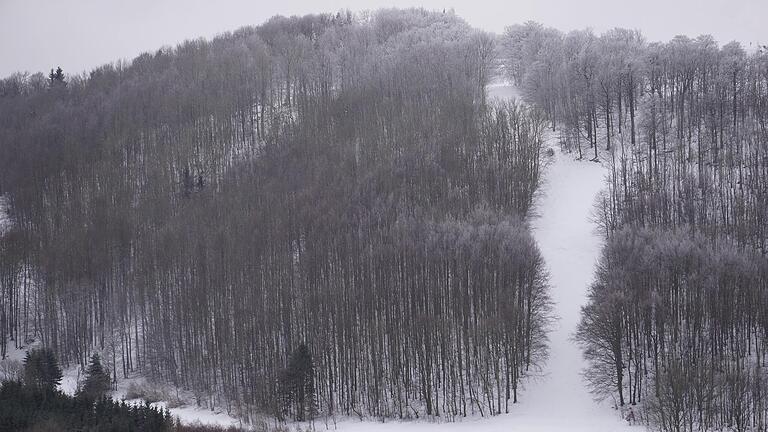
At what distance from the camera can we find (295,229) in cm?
7125

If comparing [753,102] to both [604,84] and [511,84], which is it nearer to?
[604,84]

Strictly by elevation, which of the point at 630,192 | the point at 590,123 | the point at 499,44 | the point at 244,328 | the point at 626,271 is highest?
the point at 499,44

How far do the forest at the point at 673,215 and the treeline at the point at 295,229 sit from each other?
7038 millimetres

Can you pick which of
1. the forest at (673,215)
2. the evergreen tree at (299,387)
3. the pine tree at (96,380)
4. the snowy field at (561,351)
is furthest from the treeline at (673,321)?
the pine tree at (96,380)

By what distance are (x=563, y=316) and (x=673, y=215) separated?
14144 millimetres

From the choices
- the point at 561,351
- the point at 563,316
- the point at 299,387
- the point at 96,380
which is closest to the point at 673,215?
the point at 563,316

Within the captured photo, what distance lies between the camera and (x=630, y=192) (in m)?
66.1

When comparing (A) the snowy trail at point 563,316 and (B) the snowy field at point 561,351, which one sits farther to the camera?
(B) the snowy field at point 561,351

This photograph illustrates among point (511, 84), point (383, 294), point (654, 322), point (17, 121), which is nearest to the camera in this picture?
point (654, 322)

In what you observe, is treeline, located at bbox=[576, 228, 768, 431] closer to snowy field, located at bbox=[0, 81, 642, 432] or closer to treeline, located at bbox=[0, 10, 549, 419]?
snowy field, located at bbox=[0, 81, 642, 432]

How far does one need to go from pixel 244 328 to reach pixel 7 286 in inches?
1308

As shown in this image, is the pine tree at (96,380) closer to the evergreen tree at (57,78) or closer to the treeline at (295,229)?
the treeline at (295,229)

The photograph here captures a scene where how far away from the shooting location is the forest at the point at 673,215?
46312 mm

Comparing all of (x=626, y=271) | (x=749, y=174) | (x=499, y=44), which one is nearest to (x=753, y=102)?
(x=749, y=174)
